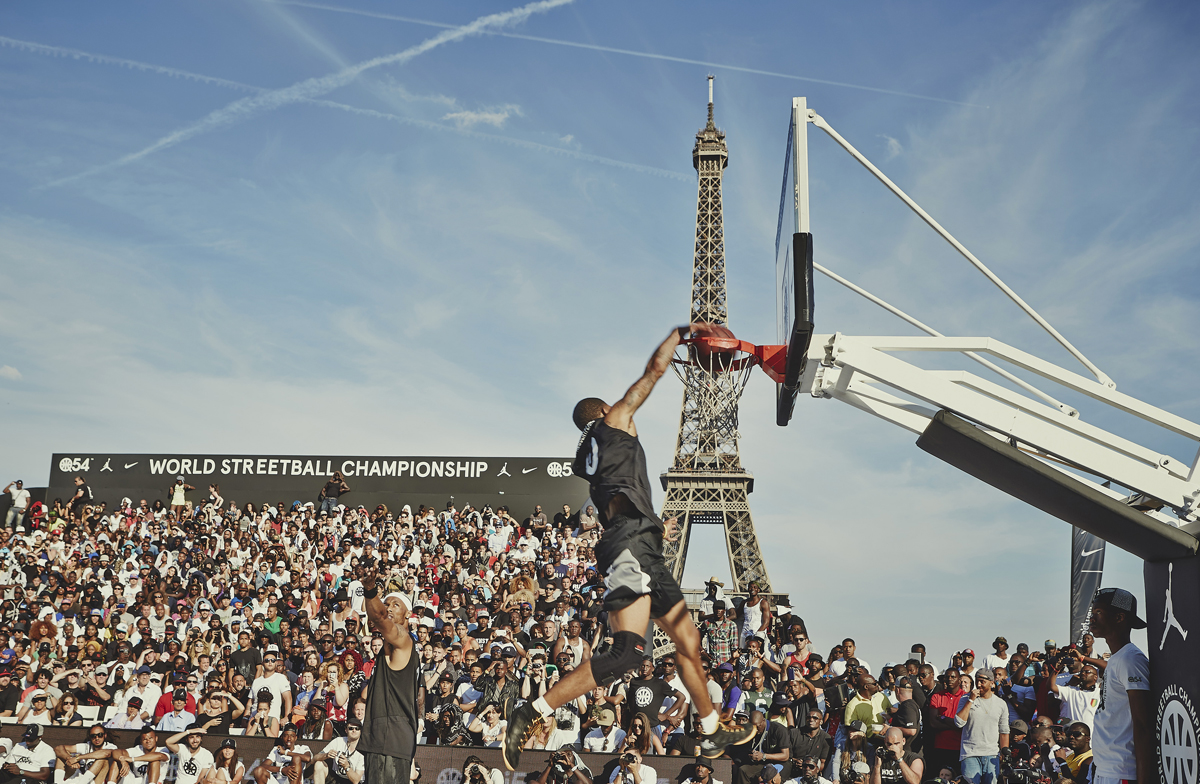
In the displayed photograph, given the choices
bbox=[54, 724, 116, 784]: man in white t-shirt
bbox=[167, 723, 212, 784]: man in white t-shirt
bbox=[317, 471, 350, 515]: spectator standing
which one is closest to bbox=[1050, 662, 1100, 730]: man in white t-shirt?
bbox=[167, 723, 212, 784]: man in white t-shirt

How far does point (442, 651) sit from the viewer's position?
12172 mm

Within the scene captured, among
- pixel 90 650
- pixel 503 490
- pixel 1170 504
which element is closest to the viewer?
pixel 1170 504

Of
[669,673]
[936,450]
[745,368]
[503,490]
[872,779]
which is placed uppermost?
[503,490]

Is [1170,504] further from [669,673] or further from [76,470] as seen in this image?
[76,470]

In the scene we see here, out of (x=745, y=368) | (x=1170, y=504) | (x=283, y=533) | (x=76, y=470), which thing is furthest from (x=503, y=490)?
(x=1170, y=504)

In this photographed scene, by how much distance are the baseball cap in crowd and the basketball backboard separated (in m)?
2.01

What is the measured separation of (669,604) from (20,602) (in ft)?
56.9

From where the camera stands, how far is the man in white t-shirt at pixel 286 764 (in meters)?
10.4

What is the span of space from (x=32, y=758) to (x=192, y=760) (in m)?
2.27

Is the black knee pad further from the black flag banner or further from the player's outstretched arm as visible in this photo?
the black flag banner

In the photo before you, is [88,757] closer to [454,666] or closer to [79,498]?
[454,666]

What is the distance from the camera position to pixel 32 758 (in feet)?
36.8

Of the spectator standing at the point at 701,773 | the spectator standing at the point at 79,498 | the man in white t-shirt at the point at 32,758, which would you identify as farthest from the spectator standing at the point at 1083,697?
the spectator standing at the point at 79,498

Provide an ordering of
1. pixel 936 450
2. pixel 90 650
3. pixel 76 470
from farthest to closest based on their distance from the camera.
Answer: pixel 76 470 < pixel 90 650 < pixel 936 450
